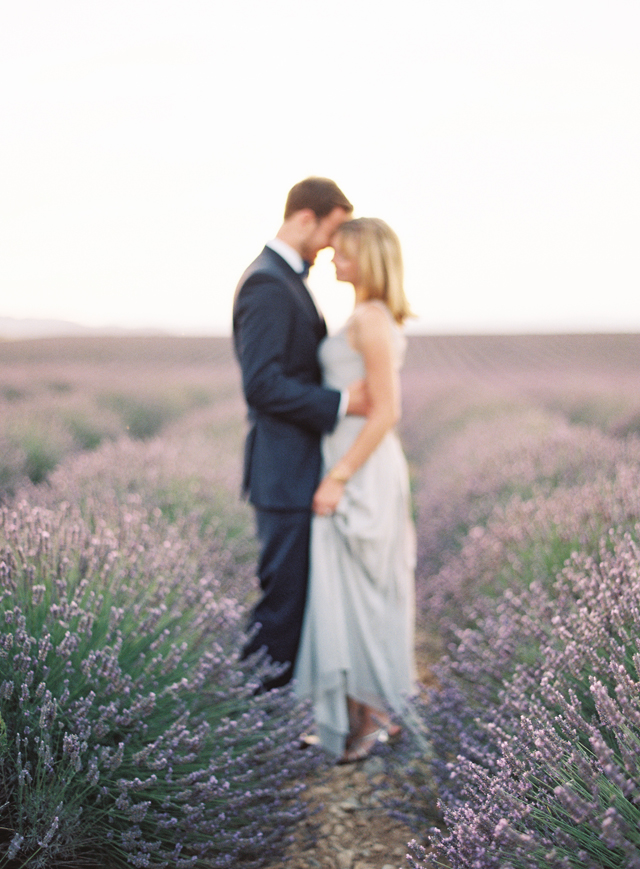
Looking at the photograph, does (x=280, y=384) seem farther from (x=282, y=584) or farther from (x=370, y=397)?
(x=282, y=584)

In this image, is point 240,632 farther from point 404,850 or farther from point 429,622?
point 429,622

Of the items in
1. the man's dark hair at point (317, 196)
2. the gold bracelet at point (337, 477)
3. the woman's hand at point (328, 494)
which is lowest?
the woman's hand at point (328, 494)

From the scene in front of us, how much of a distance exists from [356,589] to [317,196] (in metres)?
1.67

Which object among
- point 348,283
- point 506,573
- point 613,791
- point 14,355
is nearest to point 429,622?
point 506,573

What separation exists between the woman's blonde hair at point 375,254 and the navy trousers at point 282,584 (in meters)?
0.96

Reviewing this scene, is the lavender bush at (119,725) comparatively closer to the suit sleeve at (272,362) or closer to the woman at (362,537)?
the woman at (362,537)

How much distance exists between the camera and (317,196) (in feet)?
8.57

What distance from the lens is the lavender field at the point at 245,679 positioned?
1.27m

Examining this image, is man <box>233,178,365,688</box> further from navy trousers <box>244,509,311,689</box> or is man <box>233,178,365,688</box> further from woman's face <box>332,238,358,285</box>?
woman's face <box>332,238,358,285</box>

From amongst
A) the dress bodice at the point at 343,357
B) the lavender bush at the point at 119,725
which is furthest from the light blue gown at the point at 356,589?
the lavender bush at the point at 119,725

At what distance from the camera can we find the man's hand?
259cm

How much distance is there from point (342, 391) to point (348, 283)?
0.50 metres

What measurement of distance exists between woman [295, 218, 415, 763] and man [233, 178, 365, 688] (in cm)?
7

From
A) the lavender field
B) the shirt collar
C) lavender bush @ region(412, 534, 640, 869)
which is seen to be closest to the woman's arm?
the shirt collar
